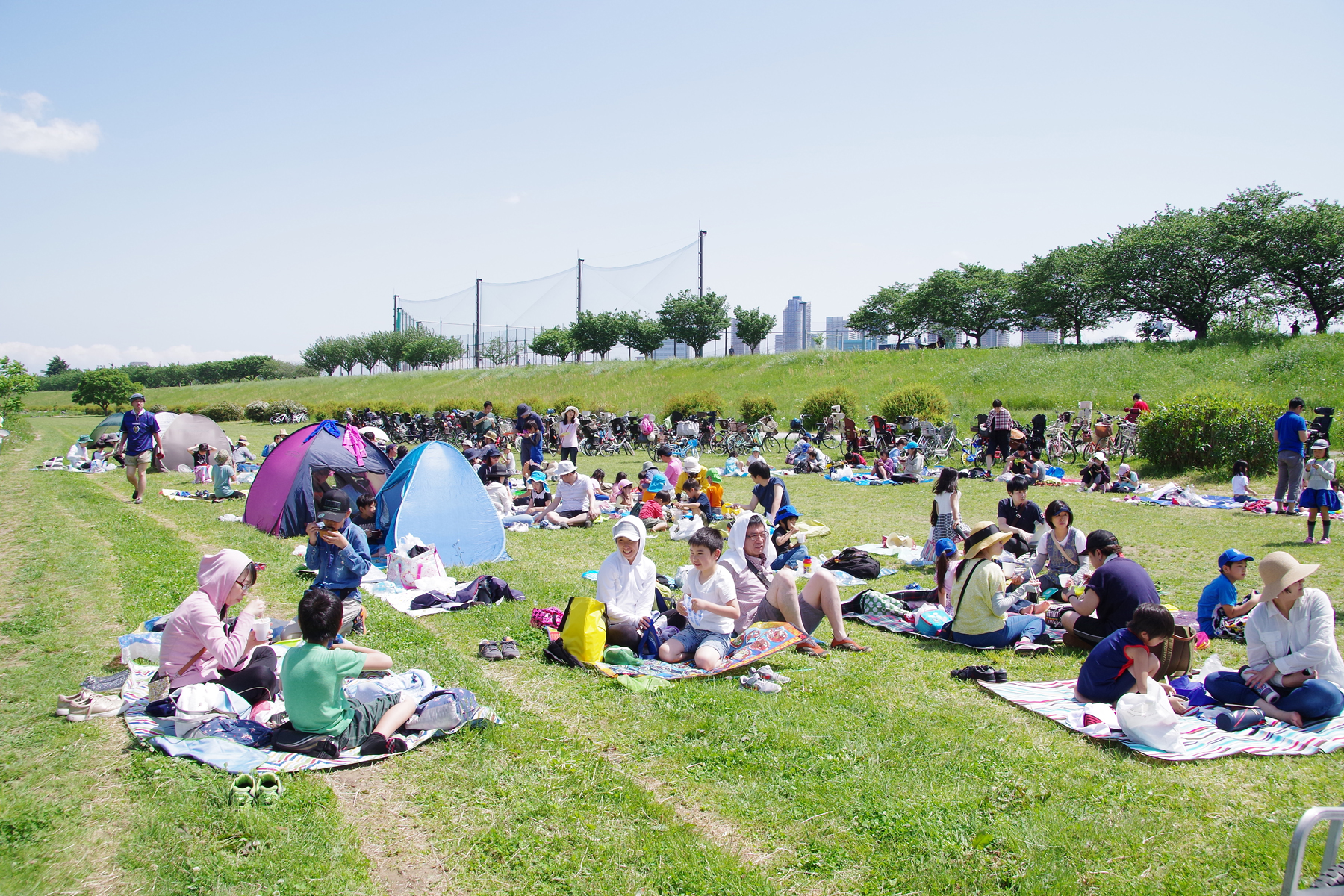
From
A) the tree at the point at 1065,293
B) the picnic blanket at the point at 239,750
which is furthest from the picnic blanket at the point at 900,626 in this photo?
the tree at the point at 1065,293

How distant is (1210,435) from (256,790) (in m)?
16.6

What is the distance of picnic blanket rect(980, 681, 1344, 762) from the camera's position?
153 inches

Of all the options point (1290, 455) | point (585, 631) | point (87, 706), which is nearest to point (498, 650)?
point (585, 631)

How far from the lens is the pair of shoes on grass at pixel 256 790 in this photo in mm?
3412

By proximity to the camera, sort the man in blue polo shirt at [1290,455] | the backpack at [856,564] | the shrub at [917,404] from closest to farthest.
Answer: the backpack at [856,564]
the man in blue polo shirt at [1290,455]
the shrub at [917,404]

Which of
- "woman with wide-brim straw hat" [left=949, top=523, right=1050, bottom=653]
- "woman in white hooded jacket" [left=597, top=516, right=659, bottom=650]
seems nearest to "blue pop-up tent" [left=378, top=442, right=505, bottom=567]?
"woman in white hooded jacket" [left=597, top=516, right=659, bottom=650]

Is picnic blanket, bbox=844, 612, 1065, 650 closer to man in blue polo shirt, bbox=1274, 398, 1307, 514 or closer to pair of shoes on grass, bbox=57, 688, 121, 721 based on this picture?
pair of shoes on grass, bbox=57, 688, 121, 721

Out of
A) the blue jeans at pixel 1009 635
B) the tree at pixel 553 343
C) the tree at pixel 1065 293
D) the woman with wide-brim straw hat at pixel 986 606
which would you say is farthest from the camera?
the tree at pixel 553 343

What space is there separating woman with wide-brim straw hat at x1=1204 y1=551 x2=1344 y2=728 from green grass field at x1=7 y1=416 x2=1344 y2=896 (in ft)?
1.49

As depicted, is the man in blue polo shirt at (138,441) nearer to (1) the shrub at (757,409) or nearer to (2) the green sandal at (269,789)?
(2) the green sandal at (269,789)

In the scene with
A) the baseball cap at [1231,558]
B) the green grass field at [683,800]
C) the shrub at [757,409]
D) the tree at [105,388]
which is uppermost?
the tree at [105,388]

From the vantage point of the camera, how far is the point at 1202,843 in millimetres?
3162

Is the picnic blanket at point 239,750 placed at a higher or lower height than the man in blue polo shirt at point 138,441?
lower

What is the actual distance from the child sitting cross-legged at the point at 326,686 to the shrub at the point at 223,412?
48079mm
